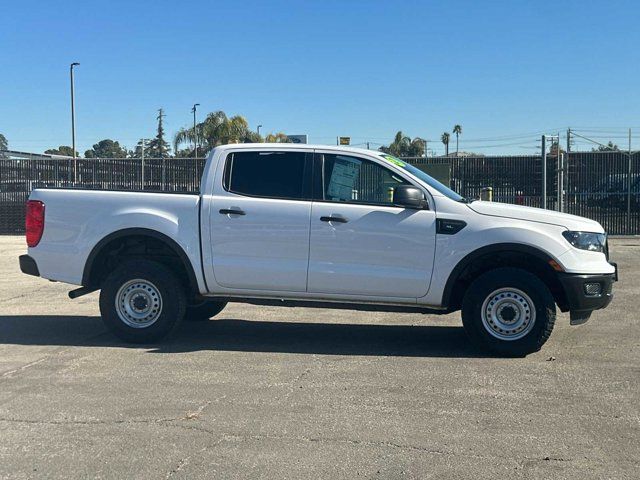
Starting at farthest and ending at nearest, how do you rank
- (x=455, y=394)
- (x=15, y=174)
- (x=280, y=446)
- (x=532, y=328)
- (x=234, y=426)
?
(x=15, y=174) < (x=532, y=328) < (x=455, y=394) < (x=234, y=426) < (x=280, y=446)

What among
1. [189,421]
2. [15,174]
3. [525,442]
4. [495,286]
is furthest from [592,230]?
[15,174]

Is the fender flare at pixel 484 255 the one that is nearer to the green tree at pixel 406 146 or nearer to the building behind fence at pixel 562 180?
the building behind fence at pixel 562 180

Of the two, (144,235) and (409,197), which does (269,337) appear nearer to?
(144,235)

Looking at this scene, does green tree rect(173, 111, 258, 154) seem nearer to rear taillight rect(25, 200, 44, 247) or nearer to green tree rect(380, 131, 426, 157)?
green tree rect(380, 131, 426, 157)

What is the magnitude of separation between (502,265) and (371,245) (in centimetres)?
131

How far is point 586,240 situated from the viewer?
21.2ft

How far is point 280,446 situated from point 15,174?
2097 cm

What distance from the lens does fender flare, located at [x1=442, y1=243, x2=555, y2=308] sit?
6.39 meters

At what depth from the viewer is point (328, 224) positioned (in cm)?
664

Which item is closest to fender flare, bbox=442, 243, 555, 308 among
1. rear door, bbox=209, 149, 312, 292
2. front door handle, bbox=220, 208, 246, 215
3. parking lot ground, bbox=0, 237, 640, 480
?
parking lot ground, bbox=0, 237, 640, 480

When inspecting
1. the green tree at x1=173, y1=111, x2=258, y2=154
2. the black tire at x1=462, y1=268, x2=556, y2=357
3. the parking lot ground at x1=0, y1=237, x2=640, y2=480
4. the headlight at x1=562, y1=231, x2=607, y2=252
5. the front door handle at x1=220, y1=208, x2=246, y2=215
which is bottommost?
the parking lot ground at x1=0, y1=237, x2=640, y2=480

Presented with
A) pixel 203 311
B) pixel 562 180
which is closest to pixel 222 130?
pixel 562 180

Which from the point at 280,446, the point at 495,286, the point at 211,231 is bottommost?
the point at 280,446

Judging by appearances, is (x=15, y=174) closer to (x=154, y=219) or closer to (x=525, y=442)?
(x=154, y=219)
